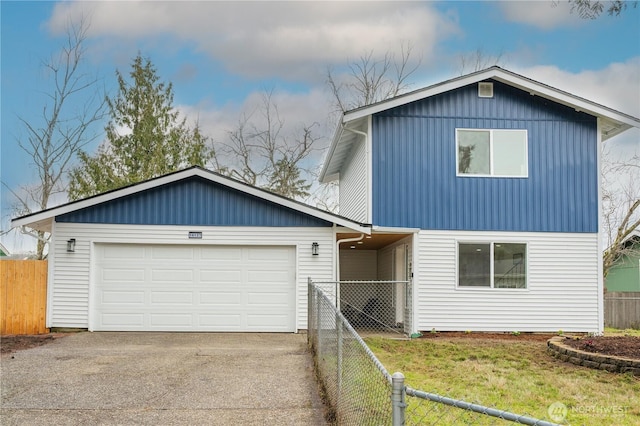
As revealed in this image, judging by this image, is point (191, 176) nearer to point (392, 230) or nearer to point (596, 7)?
point (392, 230)

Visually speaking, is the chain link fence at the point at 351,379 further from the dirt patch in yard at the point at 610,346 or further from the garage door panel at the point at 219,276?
the garage door panel at the point at 219,276

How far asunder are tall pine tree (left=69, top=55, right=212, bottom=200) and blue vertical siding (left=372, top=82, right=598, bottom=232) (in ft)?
55.9

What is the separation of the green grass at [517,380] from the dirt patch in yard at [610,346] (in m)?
0.47

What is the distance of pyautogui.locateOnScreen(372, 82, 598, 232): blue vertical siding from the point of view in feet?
48.8

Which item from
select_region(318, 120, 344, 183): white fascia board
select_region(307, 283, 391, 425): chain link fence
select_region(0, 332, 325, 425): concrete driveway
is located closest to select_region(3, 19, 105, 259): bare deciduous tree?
select_region(318, 120, 344, 183): white fascia board

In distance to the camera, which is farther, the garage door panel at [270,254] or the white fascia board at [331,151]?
the white fascia board at [331,151]

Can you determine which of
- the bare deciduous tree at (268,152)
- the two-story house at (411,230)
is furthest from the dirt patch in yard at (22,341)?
the bare deciduous tree at (268,152)

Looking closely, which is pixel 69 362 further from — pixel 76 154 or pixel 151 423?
pixel 76 154

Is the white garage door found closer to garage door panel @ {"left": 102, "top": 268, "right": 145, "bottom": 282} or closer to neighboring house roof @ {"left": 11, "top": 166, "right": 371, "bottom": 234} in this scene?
garage door panel @ {"left": 102, "top": 268, "right": 145, "bottom": 282}

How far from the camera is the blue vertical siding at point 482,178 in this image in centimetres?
1488

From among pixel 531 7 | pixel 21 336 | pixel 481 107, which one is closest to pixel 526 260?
pixel 481 107

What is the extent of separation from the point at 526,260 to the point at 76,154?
19.9m

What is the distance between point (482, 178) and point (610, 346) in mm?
5512

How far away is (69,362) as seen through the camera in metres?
10.1
